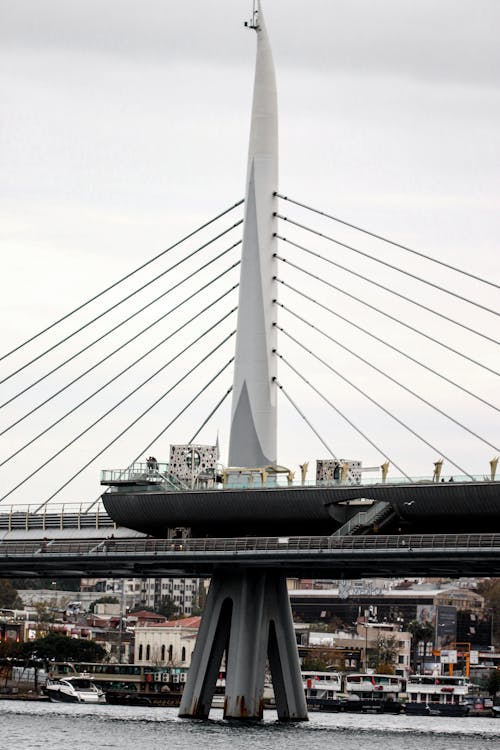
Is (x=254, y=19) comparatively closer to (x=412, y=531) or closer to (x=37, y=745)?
(x=412, y=531)

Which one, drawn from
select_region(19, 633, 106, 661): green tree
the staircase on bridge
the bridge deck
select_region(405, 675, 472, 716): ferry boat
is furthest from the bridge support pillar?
select_region(19, 633, 106, 661): green tree

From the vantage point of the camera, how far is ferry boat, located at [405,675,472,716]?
15362 centimetres

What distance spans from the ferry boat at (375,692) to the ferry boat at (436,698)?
1.40 metres

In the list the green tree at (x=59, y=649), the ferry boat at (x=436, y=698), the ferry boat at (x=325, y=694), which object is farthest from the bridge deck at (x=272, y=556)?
the green tree at (x=59, y=649)

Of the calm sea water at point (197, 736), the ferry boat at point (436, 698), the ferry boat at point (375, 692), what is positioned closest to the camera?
the calm sea water at point (197, 736)

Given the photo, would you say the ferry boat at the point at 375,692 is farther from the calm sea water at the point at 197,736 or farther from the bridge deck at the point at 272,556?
the calm sea water at the point at 197,736

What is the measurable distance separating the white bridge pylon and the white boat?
47540 millimetres

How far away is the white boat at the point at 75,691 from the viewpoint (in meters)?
148

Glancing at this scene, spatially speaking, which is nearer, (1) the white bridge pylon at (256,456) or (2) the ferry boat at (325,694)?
(1) the white bridge pylon at (256,456)

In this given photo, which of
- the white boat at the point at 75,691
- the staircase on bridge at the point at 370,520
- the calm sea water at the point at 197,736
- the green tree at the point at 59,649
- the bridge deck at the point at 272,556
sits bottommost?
the calm sea water at the point at 197,736

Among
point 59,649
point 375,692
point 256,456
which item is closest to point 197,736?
point 256,456

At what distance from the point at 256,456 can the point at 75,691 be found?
2151 inches

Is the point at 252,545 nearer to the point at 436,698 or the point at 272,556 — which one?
the point at 272,556

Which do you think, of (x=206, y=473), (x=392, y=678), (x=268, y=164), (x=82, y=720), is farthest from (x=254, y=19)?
(x=392, y=678)
